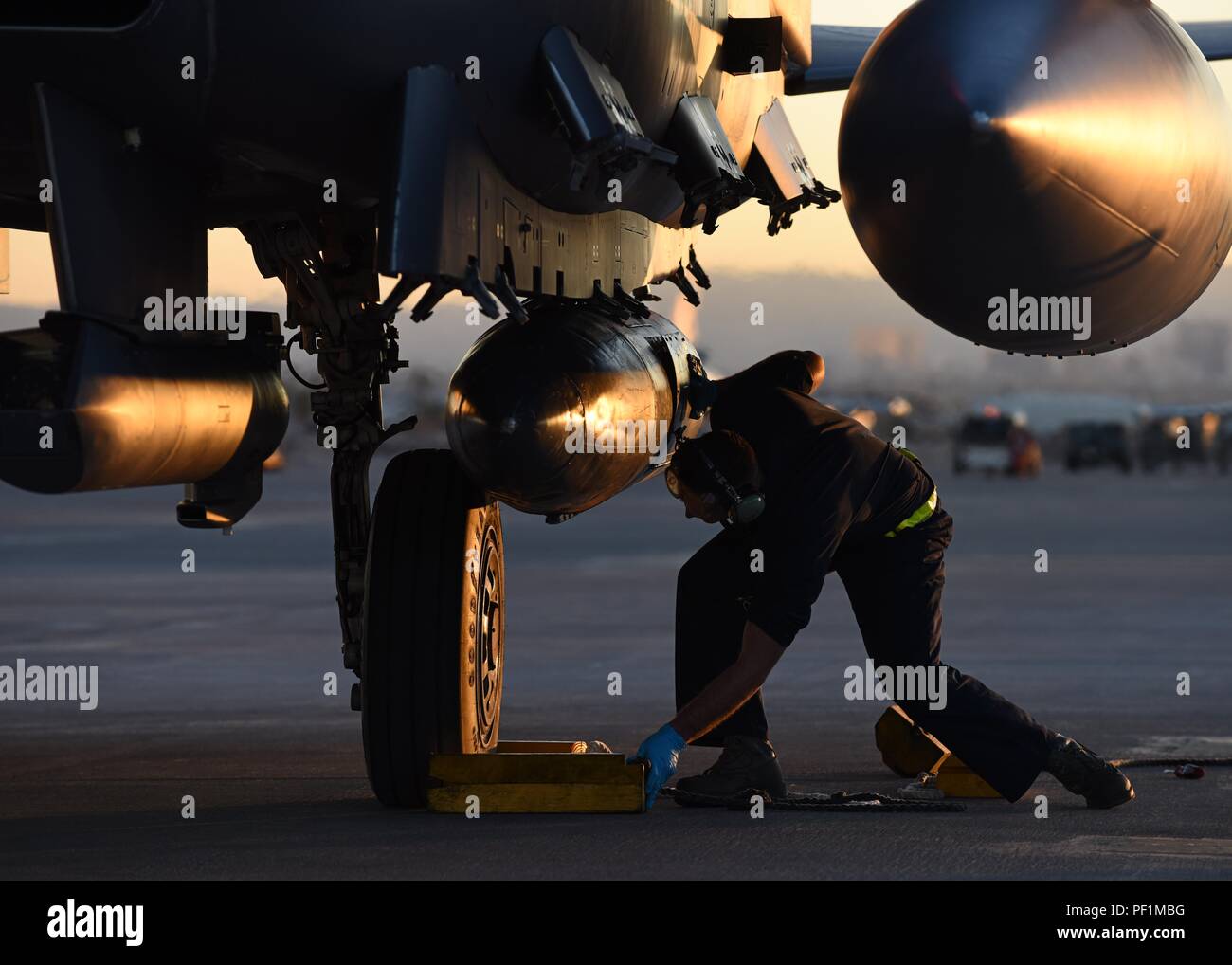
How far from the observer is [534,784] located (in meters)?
7.05

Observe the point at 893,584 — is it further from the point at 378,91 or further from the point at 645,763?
the point at 378,91

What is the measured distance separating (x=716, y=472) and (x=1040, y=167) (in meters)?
1.49

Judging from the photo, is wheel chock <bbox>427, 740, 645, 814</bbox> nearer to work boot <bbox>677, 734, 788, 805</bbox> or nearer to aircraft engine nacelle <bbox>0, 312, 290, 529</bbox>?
work boot <bbox>677, 734, 788, 805</bbox>

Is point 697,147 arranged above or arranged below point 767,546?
above

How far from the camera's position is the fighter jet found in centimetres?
608

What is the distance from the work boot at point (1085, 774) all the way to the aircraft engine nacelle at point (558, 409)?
1777mm

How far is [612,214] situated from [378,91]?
175 cm

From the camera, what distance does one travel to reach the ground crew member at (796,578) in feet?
22.3

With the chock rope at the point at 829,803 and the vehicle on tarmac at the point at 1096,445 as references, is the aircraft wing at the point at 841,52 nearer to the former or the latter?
the chock rope at the point at 829,803

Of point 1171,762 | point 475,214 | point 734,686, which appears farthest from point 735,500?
point 1171,762

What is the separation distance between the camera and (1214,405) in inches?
4186

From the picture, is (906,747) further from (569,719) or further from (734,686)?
(569,719)

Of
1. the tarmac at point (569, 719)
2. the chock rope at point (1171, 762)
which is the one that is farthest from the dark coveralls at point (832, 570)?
the chock rope at point (1171, 762)
